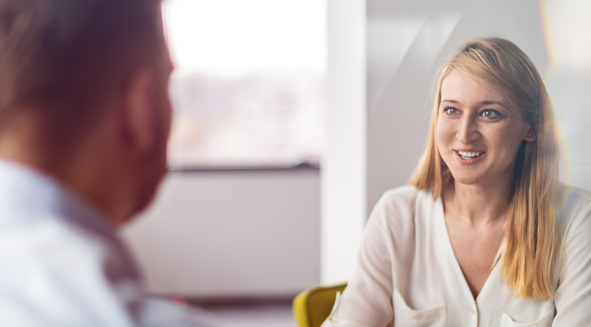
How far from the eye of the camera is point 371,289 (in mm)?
1361

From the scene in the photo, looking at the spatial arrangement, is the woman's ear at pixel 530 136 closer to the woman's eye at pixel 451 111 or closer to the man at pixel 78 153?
the woman's eye at pixel 451 111

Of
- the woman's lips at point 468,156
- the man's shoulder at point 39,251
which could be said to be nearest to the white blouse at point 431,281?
the woman's lips at point 468,156

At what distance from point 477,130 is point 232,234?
250 cm

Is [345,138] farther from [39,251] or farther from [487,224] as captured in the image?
[39,251]

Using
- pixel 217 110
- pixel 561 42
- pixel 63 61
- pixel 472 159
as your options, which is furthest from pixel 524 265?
pixel 217 110

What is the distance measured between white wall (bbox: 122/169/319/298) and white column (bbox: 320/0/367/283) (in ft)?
5.31

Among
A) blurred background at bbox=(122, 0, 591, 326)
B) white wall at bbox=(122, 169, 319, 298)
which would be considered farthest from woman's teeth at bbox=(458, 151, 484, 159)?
white wall at bbox=(122, 169, 319, 298)

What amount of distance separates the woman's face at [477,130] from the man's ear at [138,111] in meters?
0.96

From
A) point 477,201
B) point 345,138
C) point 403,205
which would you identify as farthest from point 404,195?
point 345,138

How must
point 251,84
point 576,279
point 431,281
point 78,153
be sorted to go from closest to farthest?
1. point 78,153
2. point 576,279
3. point 431,281
4. point 251,84

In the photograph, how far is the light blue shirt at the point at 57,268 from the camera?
425mm

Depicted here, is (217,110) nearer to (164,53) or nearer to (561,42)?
(561,42)

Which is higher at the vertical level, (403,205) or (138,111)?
(138,111)

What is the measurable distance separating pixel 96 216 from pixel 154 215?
298 cm
